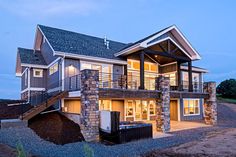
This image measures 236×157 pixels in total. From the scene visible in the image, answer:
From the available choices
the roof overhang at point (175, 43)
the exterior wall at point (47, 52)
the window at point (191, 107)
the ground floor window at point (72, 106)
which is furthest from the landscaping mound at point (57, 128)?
the window at point (191, 107)

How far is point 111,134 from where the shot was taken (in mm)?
11320

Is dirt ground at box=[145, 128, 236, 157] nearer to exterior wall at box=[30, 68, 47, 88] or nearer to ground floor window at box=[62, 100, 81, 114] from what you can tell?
ground floor window at box=[62, 100, 81, 114]

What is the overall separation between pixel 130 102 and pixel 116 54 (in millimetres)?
4580

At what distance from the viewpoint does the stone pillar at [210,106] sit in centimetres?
1820

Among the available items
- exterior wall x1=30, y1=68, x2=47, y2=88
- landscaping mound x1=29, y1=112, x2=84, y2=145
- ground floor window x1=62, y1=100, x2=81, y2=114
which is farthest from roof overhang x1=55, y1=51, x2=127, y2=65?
exterior wall x1=30, y1=68, x2=47, y2=88

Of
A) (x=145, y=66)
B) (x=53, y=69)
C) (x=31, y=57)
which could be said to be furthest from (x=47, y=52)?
(x=145, y=66)

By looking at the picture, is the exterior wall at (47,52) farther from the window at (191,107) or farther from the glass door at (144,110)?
the window at (191,107)

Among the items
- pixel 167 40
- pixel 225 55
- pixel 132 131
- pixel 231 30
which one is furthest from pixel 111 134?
pixel 231 30

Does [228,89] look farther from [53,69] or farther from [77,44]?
[53,69]

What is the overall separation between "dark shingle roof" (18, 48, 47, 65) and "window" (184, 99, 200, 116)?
49.5 feet

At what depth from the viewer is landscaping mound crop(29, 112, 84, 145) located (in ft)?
37.3

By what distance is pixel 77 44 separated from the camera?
59.8ft

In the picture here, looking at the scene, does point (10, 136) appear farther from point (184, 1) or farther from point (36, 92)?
point (184, 1)

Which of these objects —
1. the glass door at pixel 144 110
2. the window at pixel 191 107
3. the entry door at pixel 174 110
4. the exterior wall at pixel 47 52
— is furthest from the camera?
the window at pixel 191 107
